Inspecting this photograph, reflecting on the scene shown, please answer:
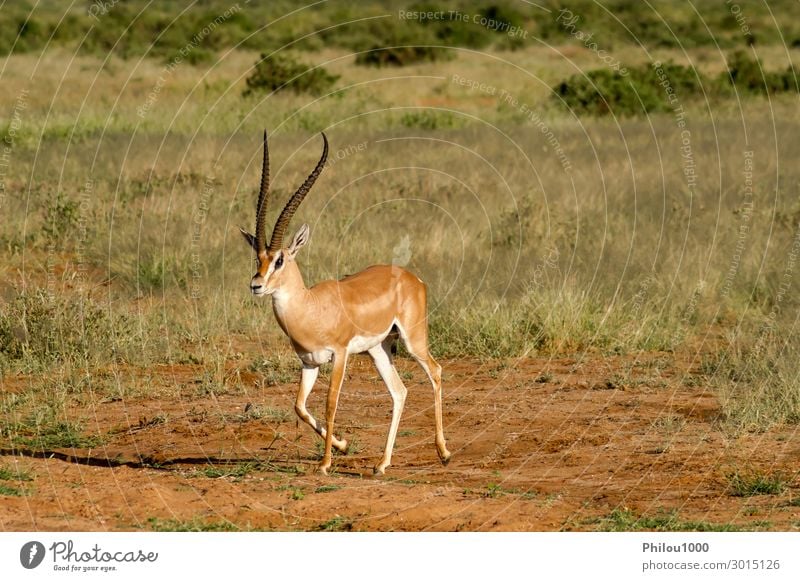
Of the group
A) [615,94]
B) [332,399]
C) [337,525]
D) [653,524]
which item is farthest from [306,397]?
[615,94]

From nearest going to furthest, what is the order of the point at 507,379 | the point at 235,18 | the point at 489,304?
1. the point at 507,379
2. the point at 489,304
3. the point at 235,18

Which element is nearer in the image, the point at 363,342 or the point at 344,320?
the point at 344,320

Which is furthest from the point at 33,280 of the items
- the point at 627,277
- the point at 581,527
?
the point at 581,527

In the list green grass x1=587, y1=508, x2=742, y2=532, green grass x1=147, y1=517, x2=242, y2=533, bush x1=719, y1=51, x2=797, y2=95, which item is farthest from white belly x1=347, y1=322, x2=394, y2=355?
bush x1=719, y1=51, x2=797, y2=95

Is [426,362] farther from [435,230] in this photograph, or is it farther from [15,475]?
[435,230]

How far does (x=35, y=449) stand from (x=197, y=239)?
6977mm

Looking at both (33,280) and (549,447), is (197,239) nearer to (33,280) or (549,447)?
(33,280)

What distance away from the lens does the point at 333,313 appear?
8648 mm

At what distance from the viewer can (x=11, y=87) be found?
3253cm

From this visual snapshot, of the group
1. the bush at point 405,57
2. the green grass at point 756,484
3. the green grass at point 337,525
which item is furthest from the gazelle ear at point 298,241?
the bush at point 405,57

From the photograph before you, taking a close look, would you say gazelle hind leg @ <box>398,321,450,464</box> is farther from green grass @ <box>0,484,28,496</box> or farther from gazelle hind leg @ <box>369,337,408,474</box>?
green grass @ <box>0,484,28,496</box>

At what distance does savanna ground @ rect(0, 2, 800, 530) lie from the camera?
8266 mm

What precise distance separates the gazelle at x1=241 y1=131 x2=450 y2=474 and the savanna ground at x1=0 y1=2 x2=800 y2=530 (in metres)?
0.53

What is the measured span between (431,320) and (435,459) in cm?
396
